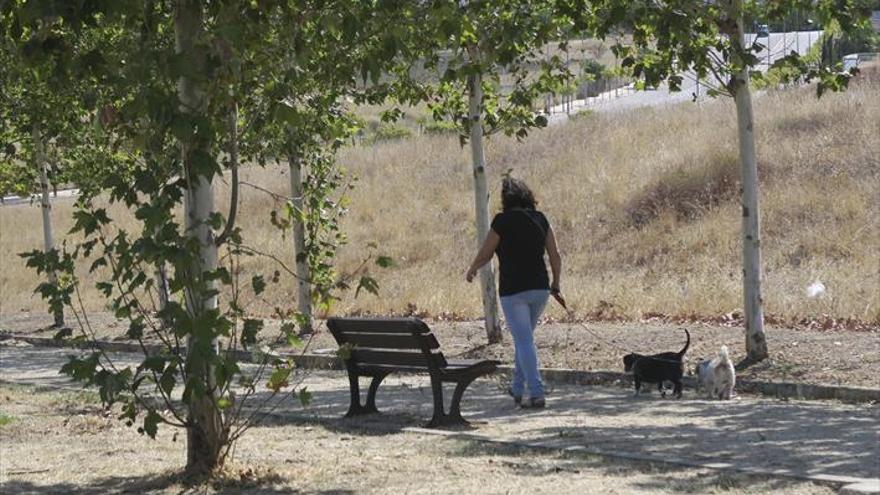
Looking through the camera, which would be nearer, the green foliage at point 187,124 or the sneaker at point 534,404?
the green foliage at point 187,124

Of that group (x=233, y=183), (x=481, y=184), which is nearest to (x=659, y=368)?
(x=481, y=184)

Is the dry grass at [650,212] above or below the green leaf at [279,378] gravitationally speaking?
above

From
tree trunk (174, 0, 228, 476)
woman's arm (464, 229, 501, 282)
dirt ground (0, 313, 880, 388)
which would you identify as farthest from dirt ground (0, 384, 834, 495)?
dirt ground (0, 313, 880, 388)

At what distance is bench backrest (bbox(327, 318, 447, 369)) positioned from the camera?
1173 centimetres

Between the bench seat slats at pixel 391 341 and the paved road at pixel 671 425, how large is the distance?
61 centimetres

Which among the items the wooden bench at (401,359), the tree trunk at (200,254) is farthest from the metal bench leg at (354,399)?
the tree trunk at (200,254)

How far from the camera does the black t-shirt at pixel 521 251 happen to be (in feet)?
39.6

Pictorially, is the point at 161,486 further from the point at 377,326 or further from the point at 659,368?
the point at 659,368

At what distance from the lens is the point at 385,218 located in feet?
116

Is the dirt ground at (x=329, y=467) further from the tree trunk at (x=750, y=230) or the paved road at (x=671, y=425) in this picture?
the tree trunk at (x=750, y=230)

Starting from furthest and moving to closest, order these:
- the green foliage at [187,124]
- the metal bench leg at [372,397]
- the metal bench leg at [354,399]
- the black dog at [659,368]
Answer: the black dog at [659,368] → the metal bench leg at [372,397] → the metal bench leg at [354,399] → the green foliage at [187,124]

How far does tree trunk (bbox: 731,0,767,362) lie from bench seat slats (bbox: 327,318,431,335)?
14.1 feet

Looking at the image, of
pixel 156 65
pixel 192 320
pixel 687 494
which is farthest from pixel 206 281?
pixel 687 494

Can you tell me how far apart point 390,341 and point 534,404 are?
4.46 ft
